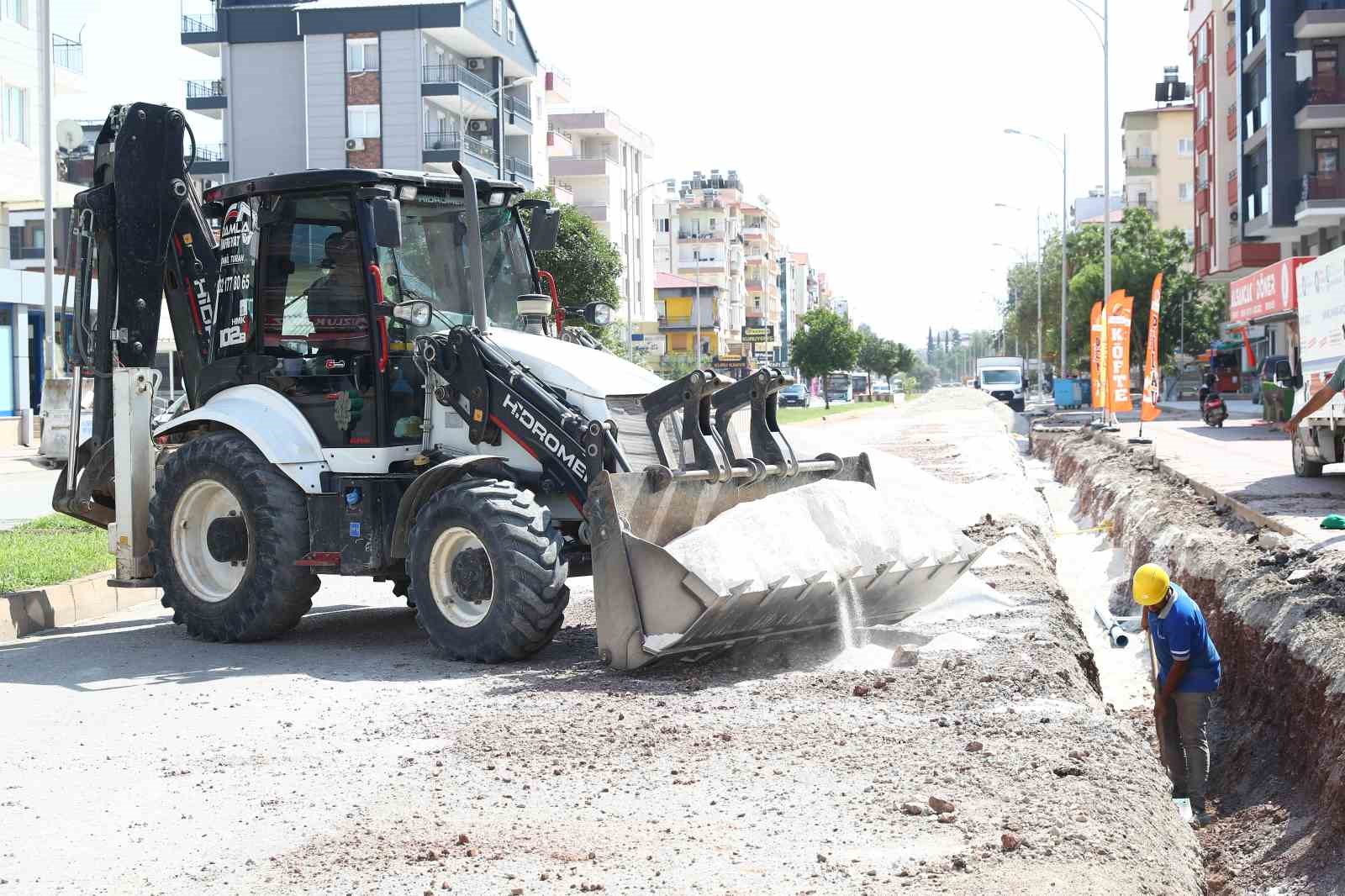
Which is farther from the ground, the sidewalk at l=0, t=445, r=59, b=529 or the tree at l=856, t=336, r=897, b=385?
the tree at l=856, t=336, r=897, b=385

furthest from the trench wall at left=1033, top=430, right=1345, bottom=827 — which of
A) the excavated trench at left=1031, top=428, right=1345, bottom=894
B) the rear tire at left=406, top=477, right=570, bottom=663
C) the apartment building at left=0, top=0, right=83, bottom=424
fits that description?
the apartment building at left=0, top=0, right=83, bottom=424

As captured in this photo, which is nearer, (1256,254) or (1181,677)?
(1181,677)

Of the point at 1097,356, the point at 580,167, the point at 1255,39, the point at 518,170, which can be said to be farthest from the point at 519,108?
the point at 1097,356

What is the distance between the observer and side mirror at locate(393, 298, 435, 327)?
9.77 metres

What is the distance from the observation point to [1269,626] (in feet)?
35.8

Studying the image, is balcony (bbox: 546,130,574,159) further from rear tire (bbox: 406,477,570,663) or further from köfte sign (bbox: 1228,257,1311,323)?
rear tire (bbox: 406,477,570,663)

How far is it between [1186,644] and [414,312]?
202 inches

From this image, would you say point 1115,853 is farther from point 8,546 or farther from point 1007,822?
point 8,546

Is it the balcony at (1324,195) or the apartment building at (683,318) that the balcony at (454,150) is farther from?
the apartment building at (683,318)

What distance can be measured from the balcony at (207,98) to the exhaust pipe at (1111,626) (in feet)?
165

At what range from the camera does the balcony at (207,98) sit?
59219mm

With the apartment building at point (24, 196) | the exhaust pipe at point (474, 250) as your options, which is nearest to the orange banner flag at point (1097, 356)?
the apartment building at point (24, 196)

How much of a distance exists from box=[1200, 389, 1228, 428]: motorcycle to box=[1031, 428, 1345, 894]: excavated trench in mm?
25398

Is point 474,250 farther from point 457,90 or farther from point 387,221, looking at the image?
point 457,90
